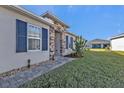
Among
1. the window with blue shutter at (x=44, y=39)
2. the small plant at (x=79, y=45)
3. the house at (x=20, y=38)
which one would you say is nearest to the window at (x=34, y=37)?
the house at (x=20, y=38)

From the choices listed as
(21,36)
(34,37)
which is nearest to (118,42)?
(34,37)

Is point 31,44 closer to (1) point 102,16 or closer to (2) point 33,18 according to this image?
(2) point 33,18

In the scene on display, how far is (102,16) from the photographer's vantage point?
114ft

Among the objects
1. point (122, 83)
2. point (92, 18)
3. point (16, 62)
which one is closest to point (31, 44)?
point (16, 62)

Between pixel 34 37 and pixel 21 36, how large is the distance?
204cm

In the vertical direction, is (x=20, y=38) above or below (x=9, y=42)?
above

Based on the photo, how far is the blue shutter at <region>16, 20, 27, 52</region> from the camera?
954 centimetres

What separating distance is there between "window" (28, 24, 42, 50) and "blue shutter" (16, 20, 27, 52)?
81cm

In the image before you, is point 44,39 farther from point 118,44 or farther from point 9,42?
point 118,44

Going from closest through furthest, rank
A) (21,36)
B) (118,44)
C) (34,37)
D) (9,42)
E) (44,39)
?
(9,42) → (21,36) → (34,37) → (44,39) → (118,44)

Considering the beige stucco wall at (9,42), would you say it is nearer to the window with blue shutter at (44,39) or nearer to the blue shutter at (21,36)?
the blue shutter at (21,36)

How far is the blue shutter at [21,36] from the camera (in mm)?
9539

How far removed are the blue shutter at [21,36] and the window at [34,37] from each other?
811 millimetres

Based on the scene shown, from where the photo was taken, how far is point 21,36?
9977 millimetres
